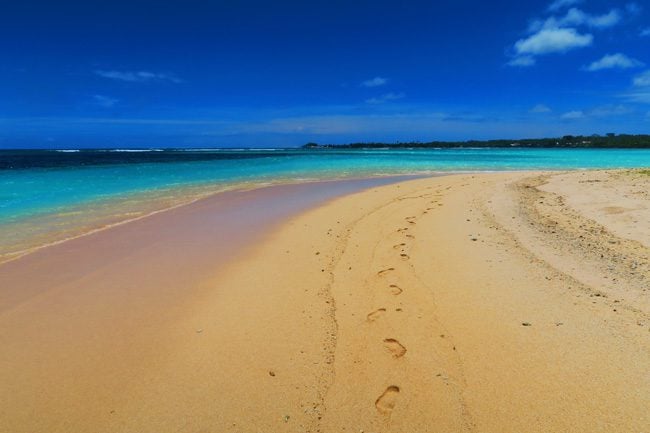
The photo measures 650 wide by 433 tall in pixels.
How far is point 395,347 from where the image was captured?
3215mm

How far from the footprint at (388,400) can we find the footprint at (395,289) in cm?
163

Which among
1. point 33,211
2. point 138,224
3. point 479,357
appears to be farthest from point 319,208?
point 33,211

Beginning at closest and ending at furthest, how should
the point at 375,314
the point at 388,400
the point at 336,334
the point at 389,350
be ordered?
1. the point at 388,400
2. the point at 389,350
3. the point at 336,334
4. the point at 375,314

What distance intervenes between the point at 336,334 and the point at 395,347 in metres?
0.56

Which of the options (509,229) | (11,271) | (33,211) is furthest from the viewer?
(33,211)

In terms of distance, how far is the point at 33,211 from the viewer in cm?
1092

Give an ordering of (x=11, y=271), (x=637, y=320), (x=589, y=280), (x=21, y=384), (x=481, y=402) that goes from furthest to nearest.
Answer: (x=11, y=271) → (x=589, y=280) → (x=637, y=320) → (x=21, y=384) → (x=481, y=402)

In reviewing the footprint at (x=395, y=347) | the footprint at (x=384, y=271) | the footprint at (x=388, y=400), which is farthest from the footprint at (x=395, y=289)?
the footprint at (x=388, y=400)

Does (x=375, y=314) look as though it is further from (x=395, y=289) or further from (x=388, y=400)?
(x=388, y=400)

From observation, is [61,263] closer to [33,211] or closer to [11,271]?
[11,271]

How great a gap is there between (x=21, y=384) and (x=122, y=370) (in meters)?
0.73

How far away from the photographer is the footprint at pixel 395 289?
169 inches

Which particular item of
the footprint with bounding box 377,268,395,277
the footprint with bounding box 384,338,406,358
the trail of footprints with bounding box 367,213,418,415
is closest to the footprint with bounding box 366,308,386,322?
the trail of footprints with bounding box 367,213,418,415

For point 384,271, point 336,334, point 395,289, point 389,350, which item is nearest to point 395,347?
point 389,350
